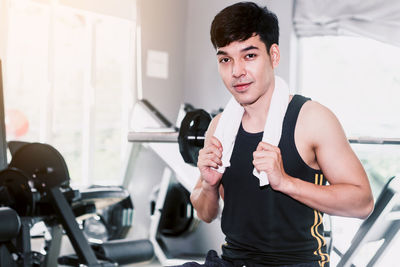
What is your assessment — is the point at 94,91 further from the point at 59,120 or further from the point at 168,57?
the point at 168,57

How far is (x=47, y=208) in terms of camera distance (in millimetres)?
2537

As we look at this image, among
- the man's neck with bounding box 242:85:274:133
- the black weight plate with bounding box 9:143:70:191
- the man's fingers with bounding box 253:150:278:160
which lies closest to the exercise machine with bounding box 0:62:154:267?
the black weight plate with bounding box 9:143:70:191

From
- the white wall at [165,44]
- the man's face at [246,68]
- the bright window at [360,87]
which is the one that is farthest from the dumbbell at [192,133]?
the white wall at [165,44]

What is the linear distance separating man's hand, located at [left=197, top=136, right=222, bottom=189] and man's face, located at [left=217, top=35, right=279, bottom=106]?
0.15 m

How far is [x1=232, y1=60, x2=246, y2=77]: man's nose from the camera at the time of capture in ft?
4.60

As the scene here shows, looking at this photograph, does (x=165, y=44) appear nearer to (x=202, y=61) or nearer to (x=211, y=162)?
(x=202, y=61)

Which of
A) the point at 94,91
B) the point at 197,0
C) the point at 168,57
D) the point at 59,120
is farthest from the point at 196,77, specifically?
the point at 59,120

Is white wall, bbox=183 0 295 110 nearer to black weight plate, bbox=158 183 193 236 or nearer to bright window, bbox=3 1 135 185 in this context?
bright window, bbox=3 1 135 185

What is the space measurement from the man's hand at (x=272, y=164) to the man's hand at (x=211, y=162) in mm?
156

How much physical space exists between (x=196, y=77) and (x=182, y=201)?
67.9 inches

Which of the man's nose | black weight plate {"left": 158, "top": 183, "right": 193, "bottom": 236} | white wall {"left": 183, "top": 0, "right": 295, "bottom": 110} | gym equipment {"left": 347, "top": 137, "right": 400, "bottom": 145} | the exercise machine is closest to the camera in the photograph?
the man's nose

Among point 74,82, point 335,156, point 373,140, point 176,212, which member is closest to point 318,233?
point 335,156

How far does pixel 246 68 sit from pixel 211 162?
0.28 meters

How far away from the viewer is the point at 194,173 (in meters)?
3.84
